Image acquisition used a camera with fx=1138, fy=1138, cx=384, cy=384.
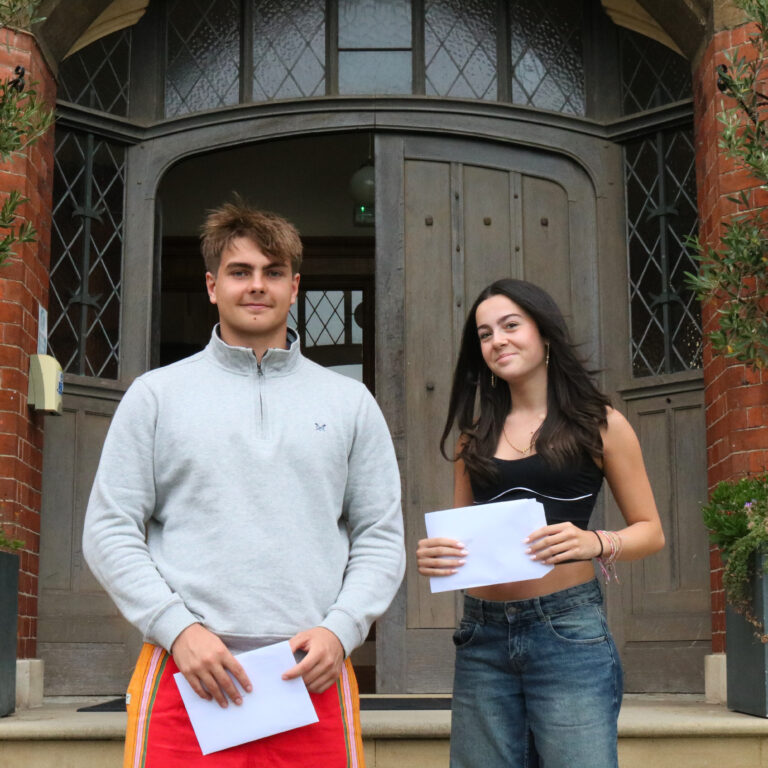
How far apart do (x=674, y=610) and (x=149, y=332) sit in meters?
2.85

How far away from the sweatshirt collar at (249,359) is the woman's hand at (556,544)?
2.24ft

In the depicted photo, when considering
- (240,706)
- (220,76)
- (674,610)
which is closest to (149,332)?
(220,76)

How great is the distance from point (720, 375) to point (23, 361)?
3.01 meters

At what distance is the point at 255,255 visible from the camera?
2.58 metres

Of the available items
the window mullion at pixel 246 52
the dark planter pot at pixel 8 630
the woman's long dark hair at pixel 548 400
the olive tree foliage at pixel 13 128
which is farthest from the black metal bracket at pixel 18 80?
the woman's long dark hair at pixel 548 400

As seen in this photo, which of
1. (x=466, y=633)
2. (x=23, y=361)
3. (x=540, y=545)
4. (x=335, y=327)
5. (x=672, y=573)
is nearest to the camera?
(x=540, y=545)

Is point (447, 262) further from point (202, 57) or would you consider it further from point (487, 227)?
point (202, 57)

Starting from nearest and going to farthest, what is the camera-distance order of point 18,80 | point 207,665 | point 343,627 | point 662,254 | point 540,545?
point 207,665 → point 343,627 → point 540,545 → point 18,80 → point 662,254

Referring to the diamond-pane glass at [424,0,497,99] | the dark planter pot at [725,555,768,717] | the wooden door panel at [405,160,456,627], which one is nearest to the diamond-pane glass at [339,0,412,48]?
the diamond-pane glass at [424,0,497,99]

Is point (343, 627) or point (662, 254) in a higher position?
point (662, 254)

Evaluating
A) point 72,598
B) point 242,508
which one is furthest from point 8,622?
point 242,508

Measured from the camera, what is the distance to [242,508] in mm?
2410

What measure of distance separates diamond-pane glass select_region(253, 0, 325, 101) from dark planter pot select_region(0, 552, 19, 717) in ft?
9.04

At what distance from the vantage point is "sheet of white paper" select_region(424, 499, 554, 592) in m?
2.54
